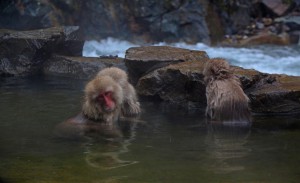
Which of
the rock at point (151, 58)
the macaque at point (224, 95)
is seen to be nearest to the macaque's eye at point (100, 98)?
the macaque at point (224, 95)

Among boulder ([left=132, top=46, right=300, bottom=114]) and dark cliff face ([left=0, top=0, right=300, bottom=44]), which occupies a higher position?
dark cliff face ([left=0, top=0, right=300, bottom=44])

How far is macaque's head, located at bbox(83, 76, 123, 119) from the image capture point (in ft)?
20.0

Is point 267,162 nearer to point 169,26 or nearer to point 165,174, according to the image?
point 165,174

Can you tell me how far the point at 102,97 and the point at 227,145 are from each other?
139 cm

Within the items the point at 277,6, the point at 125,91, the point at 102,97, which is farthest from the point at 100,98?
the point at 277,6

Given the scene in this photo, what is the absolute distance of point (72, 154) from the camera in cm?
537

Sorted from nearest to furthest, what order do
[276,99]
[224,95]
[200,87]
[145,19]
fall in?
[224,95]
[276,99]
[200,87]
[145,19]

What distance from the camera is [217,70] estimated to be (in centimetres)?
684

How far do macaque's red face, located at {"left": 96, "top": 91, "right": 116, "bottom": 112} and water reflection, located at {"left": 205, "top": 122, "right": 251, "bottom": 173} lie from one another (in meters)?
1.06

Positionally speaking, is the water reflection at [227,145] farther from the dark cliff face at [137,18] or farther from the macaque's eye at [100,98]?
the dark cliff face at [137,18]

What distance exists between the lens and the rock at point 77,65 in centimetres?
988

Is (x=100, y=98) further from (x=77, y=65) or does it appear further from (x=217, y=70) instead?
(x=77, y=65)

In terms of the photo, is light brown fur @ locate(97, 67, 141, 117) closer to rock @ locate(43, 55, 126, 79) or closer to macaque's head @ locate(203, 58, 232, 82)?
macaque's head @ locate(203, 58, 232, 82)

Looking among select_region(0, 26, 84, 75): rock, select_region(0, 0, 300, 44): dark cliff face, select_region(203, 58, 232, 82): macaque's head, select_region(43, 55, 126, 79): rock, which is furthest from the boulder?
select_region(0, 0, 300, 44): dark cliff face
